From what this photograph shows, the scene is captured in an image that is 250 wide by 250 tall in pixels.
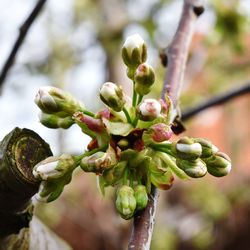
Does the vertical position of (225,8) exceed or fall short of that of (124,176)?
it falls short

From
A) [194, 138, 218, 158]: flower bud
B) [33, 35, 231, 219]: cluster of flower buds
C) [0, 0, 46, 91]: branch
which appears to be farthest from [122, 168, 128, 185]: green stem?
[0, 0, 46, 91]: branch

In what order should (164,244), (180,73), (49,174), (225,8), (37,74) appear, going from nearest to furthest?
(49,174) < (180,73) < (225,8) < (164,244) < (37,74)

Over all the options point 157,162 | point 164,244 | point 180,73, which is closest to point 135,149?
point 157,162

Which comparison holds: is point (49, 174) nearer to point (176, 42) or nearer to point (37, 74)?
point (176, 42)

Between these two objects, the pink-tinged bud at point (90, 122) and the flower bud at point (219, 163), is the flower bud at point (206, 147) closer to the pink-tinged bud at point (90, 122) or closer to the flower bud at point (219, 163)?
the flower bud at point (219, 163)

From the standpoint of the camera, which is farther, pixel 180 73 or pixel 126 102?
pixel 180 73

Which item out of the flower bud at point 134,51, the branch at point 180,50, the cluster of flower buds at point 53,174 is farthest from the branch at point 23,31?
the cluster of flower buds at point 53,174
